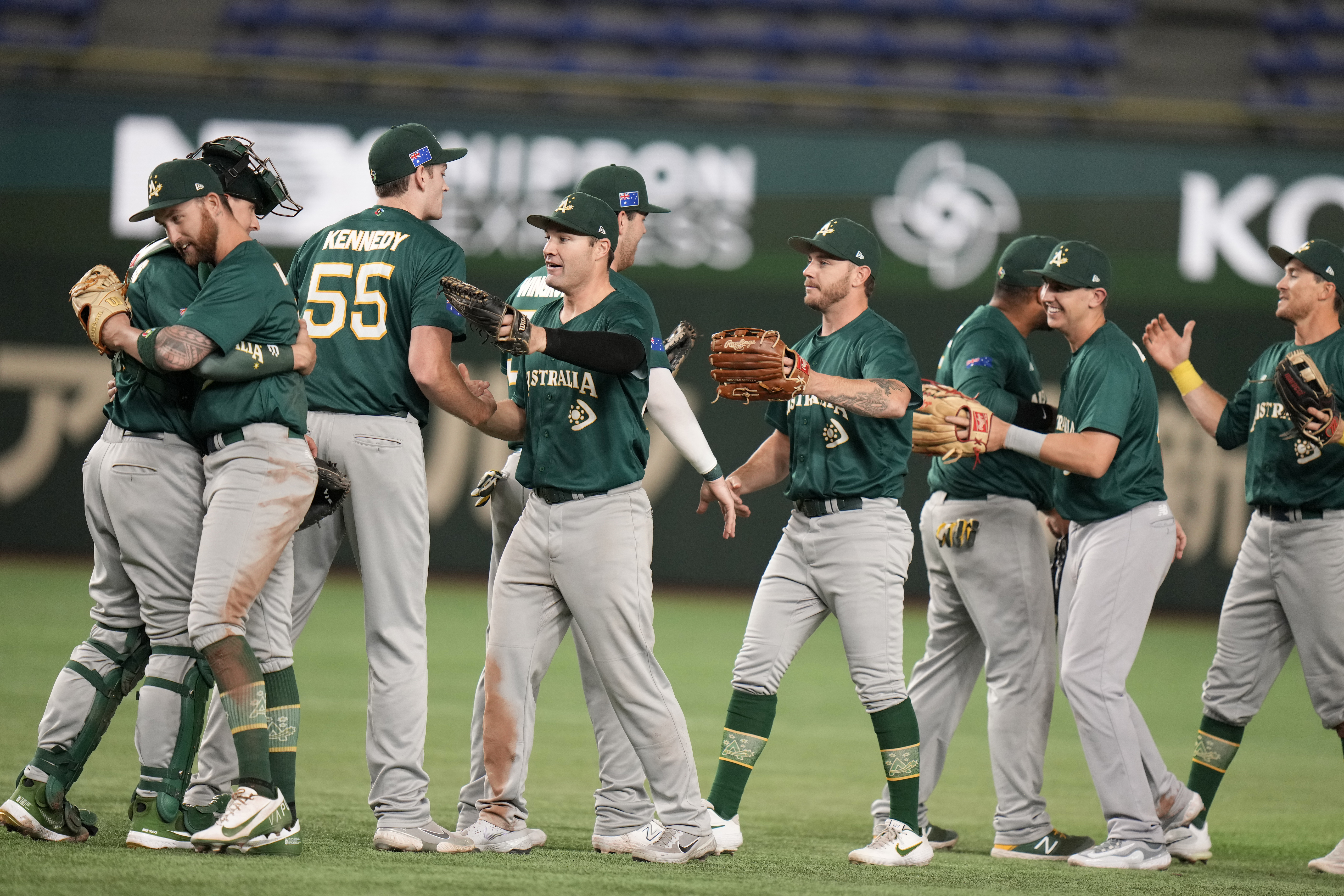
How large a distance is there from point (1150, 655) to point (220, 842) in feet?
29.8

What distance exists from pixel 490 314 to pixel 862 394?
1347 mm

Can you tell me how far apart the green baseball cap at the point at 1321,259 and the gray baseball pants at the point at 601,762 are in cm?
313

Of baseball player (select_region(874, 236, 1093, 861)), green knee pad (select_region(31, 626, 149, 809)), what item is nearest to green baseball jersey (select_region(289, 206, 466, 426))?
green knee pad (select_region(31, 626, 149, 809))

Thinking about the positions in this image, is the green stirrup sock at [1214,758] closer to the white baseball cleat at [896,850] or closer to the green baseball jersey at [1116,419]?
the green baseball jersey at [1116,419]

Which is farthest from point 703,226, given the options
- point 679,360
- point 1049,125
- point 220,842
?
point 220,842

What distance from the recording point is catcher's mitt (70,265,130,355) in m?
4.30

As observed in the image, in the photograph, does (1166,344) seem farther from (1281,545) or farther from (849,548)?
(849,548)

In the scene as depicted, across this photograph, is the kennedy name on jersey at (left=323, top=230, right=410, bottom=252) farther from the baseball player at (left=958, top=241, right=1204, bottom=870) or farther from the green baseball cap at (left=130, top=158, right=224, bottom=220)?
the baseball player at (left=958, top=241, right=1204, bottom=870)

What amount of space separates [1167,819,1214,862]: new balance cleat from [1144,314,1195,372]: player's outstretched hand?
5.93 ft

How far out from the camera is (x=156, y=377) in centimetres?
435

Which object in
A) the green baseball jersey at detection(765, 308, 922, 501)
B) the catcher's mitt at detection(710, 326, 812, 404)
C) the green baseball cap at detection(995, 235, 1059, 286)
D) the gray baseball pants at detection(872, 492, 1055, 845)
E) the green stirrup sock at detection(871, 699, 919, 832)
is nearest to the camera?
the catcher's mitt at detection(710, 326, 812, 404)

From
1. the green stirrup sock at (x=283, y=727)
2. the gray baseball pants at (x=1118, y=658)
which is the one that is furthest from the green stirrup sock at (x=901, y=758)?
the green stirrup sock at (x=283, y=727)

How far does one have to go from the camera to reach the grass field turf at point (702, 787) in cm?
399

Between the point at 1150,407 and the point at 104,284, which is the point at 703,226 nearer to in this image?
the point at 1150,407
